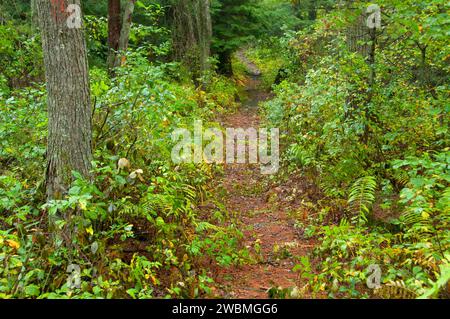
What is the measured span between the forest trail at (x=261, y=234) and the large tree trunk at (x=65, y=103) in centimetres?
243

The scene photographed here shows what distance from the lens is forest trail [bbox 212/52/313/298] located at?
5.38m

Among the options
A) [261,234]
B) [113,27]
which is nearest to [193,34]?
[113,27]

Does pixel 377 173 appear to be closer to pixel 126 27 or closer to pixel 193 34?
pixel 126 27

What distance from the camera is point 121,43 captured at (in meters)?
11.9

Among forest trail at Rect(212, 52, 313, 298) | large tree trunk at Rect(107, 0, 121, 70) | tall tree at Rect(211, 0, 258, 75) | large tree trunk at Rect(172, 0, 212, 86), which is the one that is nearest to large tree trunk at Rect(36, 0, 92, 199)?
forest trail at Rect(212, 52, 313, 298)

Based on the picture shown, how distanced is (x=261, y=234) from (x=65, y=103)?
3.73m

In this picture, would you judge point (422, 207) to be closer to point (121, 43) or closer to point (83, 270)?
point (83, 270)

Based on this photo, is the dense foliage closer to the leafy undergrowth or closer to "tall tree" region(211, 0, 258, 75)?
the leafy undergrowth

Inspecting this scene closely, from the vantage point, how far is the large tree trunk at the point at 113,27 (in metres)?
12.0

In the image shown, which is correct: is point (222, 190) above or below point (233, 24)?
below

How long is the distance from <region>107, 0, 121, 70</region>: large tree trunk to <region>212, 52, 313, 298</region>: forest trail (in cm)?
488

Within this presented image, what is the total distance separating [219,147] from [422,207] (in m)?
6.88

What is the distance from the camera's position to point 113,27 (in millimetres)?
12203

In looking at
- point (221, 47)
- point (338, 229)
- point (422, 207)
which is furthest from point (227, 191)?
point (221, 47)
